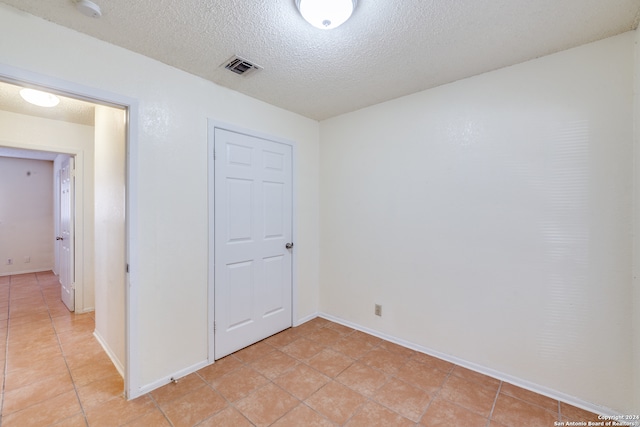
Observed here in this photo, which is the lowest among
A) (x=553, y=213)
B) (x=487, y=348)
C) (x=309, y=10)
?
(x=487, y=348)

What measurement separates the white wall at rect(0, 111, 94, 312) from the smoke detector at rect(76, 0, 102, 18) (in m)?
2.60

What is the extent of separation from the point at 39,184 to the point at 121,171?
572cm

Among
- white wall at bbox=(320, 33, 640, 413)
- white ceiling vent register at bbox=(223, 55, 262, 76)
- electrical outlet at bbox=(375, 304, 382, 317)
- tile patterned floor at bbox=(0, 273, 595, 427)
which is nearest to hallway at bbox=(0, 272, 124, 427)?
tile patterned floor at bbox=(0, 273, 595, 427)

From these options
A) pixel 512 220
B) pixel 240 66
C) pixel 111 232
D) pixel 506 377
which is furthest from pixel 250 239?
pixel 506 377

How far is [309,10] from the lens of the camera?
54.9 inches

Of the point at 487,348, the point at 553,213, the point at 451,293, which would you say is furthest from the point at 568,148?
the point at 487,348

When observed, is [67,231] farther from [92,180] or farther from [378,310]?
[378,310]

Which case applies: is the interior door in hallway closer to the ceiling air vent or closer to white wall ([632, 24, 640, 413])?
the ceiling air vent

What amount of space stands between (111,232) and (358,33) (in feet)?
8.12

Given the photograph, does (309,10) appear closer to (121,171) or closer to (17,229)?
(121,171)

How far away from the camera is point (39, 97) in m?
2.44

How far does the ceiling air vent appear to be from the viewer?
195 cm

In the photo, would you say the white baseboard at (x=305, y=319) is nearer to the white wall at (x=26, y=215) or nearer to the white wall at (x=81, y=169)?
the white wall at (x=81, y=169)

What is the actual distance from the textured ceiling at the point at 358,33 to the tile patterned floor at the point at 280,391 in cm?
238
